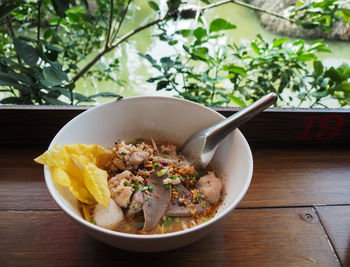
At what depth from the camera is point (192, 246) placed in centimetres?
81

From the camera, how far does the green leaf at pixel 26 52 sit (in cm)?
120

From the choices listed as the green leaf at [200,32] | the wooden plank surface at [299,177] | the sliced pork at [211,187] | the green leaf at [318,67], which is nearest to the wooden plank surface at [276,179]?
the wooden plank surface at [299,177]

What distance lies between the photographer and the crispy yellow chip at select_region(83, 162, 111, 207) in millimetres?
777

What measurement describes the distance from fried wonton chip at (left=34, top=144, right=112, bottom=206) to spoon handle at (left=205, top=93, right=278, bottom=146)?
36 centimetres

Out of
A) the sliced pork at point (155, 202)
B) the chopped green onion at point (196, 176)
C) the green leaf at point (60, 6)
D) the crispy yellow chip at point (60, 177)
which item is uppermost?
the green leaf at point (60, 6)

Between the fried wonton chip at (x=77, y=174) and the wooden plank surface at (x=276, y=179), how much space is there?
0.54 ft

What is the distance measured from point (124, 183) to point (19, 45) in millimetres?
792

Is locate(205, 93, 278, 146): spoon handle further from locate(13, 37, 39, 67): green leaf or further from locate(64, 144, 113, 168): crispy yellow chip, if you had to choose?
locate(13, 37, 39, 67): green leaf

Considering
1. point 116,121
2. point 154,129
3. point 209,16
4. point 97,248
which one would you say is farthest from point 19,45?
point 209,16

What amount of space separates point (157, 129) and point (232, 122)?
300mm

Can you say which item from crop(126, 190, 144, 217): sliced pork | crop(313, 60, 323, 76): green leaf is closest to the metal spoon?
crop(126, 190, 144, 217): sliced pork

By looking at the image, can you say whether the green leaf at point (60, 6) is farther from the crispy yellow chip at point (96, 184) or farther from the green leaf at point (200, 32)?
the crispy yellow chip at point (96, 184)

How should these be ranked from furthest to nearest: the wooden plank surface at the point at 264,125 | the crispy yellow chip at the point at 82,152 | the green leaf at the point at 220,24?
the green leaf at the point at 220,24, the wooden plank surface at the point at 264,125, the crispy yellow chip at the point at 82,152

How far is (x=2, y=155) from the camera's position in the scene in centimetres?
105
